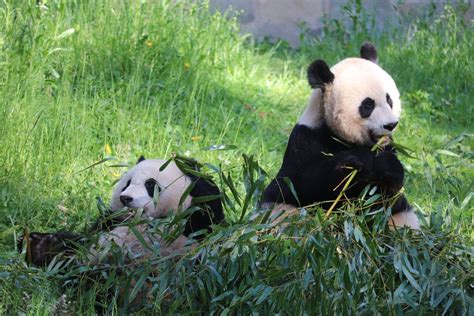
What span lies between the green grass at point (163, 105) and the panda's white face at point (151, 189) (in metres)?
0.27

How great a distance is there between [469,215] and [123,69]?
2.78m

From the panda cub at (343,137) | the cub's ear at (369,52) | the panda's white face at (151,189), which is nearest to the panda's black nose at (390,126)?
the panda cub at (343,137)

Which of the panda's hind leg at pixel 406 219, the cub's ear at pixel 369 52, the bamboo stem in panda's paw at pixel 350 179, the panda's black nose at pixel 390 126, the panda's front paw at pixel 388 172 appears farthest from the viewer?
the cub's ear at pixel 369 52

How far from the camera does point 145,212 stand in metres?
4.50

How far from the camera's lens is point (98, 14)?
23.9 ft

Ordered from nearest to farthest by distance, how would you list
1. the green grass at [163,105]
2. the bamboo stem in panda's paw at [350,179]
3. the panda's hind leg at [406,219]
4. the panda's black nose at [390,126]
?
1. the bamboo stem in panda's paw at [350,179]
2. the panda's black nose at [390,126]
3. the panda's hind leg at [406,219]
4. the green grass at [163,105]

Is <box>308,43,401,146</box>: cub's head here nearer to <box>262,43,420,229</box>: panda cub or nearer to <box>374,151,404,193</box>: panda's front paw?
<box>262,43,420,229</box>: panda cub

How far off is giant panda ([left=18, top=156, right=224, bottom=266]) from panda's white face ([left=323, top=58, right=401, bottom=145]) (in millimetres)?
675

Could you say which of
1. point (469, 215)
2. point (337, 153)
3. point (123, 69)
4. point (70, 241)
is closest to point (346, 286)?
point (337, 153)

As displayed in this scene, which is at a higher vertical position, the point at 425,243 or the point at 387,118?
the point at 387,118

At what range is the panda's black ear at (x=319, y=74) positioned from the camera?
455cm

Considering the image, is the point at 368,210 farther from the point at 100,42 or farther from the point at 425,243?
the point at 100,42

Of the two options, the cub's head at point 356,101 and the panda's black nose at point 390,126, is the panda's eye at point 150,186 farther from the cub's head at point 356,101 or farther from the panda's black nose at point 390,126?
the panda's black nose at point 390,126

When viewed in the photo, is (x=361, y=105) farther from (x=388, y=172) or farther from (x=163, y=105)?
(x=163, y=105)
